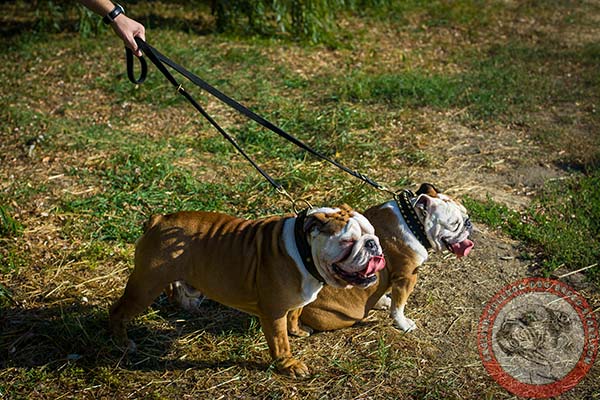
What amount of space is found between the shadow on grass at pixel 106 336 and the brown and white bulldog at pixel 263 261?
0.73 ft

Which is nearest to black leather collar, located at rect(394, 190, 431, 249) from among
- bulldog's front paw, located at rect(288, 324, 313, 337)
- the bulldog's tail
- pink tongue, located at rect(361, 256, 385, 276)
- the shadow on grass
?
pink tongue, located at rect(361, 256, 385, 276)

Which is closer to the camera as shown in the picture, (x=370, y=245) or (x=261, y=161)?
(x=370, y=245)

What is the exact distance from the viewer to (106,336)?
4.17 m

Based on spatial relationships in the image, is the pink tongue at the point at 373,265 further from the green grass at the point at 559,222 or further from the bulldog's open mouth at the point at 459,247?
the green grass at the point at 559,222

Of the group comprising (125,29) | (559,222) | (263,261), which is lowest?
(559,222)

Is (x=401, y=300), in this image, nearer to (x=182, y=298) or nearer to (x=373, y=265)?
(x=373, y=265)

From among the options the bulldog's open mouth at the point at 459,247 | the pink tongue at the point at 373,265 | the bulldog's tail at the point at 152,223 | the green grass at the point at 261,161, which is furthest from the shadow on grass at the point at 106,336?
the bulldog's open mouth at the point at 459,247

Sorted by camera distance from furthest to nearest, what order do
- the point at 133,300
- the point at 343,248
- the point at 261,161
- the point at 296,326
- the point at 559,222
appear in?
the point at 261,161 → the point at 559,222 → the point at 296,326 → the point at 133,300 → the point at 343,248

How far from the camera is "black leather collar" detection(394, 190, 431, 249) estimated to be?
13.1 ft

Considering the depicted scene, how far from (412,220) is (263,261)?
892mm

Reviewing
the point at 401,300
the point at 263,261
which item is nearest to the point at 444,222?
the point at 401,300

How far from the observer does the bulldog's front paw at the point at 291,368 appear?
3898mm

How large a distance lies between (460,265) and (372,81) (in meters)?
3.51

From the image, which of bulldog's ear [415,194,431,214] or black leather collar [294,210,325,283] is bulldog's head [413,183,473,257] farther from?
black leather collar [294,210,325,283]
